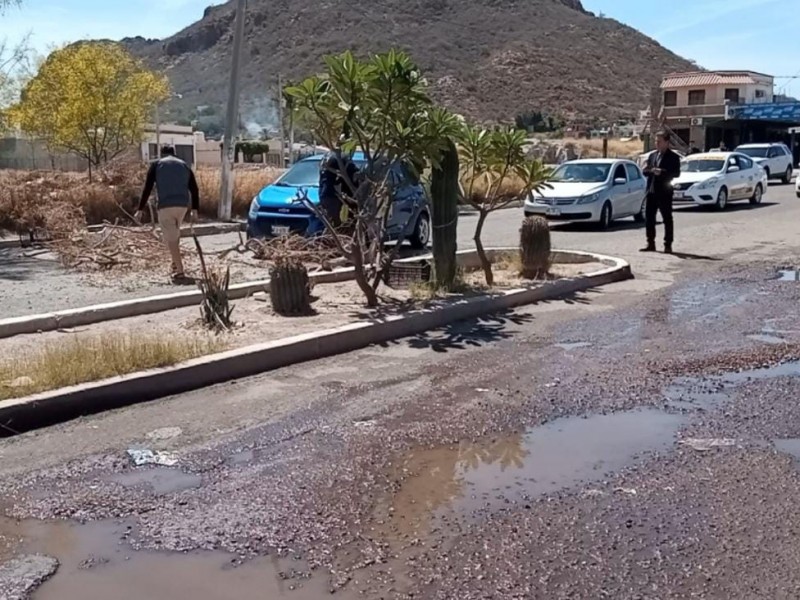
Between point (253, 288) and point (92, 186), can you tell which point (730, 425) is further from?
point (92, 186)

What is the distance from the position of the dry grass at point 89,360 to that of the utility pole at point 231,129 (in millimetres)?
12883

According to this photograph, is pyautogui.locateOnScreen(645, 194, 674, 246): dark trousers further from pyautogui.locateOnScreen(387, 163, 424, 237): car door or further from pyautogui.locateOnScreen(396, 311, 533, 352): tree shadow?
pyautogui.locateOnScreen(396, 311, 533, 352): tree shadow

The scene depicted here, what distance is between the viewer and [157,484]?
18.0ft

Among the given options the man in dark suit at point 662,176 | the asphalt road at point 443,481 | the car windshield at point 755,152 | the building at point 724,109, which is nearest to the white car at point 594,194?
the man in dark suit at point 662,176

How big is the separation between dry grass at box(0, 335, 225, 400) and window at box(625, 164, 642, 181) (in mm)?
15830

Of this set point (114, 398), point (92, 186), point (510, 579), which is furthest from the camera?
point (92, 186)

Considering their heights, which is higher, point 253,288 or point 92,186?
point 92,186

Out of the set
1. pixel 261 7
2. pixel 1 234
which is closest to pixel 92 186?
pixel 1 234

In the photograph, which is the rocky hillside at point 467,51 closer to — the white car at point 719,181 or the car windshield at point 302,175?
the white car at point 719,181

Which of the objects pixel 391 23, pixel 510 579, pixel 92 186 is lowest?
pixel 510 579

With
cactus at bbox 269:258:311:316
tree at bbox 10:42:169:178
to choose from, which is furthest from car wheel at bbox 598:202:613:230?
tree at bbox 10:42:169:178

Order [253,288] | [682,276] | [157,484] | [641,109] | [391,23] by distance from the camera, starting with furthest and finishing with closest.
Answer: [391,23], [641,109], [682,276], [253,288], [157,484]

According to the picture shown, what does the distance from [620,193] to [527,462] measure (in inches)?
647

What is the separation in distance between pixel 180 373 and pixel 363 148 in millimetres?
3919
